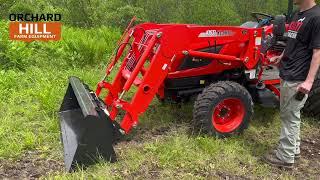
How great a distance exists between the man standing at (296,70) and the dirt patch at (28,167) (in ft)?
7.11

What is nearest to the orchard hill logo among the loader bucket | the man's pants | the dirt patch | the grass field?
the grass field

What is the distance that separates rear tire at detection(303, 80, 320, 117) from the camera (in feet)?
17.5

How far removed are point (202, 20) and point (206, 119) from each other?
5976 millimetres

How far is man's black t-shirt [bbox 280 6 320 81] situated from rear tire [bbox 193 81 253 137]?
0.76m

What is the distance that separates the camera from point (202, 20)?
10.3m

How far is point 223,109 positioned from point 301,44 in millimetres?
1294

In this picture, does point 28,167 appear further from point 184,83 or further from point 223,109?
point 223,109

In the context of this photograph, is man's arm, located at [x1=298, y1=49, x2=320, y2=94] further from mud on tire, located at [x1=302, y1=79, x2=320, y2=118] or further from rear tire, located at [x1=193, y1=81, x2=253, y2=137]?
mud on tire, located at [x1=302, y1=79, x2=320, y2=118]

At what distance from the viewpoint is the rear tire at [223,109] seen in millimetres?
4648

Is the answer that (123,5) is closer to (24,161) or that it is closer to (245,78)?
(245,78)

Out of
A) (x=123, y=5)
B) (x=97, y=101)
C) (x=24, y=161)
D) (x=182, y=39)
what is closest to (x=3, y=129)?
(x=24, y=161)

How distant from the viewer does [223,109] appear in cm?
491

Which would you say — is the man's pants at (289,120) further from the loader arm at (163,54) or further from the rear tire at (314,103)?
the rear tire at (314,103)

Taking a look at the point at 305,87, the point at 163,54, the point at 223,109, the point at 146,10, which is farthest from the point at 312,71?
the point at 146,10
